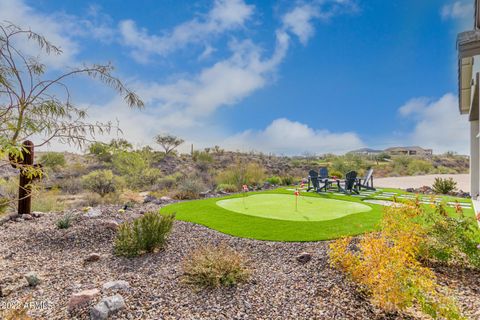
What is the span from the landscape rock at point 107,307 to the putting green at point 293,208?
4.49 metres

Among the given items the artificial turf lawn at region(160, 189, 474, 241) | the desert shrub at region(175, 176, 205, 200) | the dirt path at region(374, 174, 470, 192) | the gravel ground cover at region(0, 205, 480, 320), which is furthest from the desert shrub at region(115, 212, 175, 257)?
the dirt path at region(374, 174, 470, 192)

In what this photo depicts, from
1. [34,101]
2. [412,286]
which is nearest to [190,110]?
[34,101]

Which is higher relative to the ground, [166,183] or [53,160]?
[53,160]

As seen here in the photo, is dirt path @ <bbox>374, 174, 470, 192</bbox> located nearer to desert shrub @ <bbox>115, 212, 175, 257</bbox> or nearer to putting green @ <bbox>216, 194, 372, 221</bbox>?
putting green @ <bbox>216, 194, 372, 221</bbox>

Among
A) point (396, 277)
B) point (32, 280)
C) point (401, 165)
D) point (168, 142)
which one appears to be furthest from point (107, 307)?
point (401, 165)

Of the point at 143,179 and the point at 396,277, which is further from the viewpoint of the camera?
the point at 143,179

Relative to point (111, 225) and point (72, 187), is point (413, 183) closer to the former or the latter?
point (111, 225)

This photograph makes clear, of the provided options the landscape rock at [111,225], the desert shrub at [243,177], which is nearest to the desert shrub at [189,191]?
the desert shrub at [243,177]

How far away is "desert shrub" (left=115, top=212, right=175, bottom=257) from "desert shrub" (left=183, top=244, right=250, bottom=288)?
4.43ft

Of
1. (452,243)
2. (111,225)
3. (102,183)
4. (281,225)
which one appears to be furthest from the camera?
(102,183)

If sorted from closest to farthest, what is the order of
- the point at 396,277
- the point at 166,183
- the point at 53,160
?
the point at 396,277 < the point at 166,183 < the point at 53,160

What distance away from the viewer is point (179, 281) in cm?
383

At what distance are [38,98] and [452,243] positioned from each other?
6248mm

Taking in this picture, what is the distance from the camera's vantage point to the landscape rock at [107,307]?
2.98 metres
